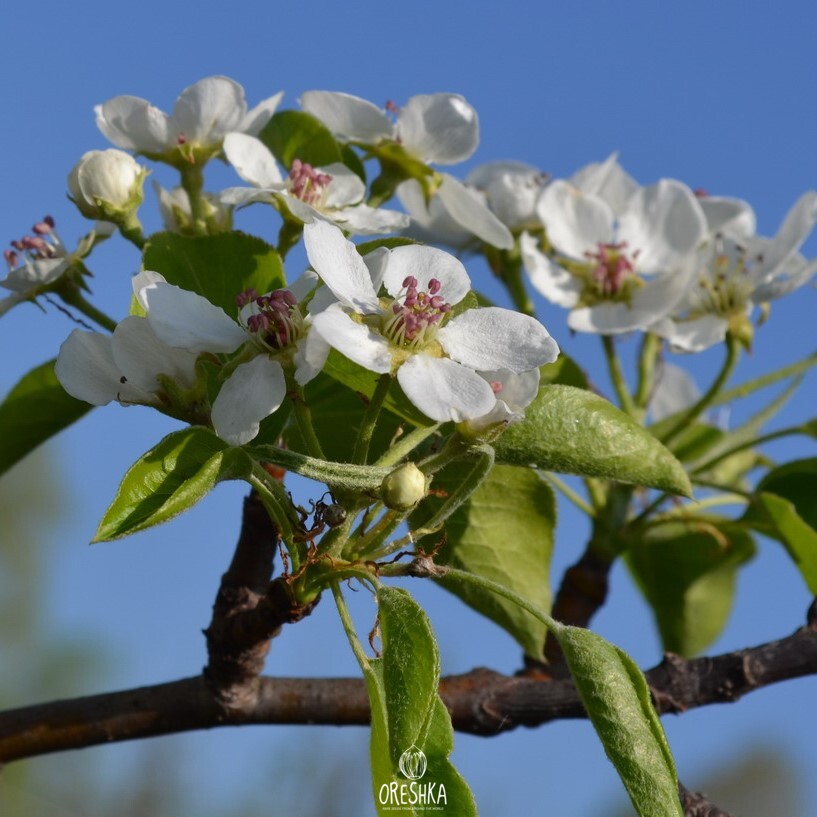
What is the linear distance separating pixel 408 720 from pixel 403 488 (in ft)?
0.71

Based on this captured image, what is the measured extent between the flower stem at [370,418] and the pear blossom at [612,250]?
84 cm

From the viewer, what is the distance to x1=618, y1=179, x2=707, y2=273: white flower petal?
2096 millimetres

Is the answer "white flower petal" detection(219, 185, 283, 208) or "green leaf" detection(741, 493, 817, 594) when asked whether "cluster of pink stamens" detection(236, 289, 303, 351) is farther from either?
"green leaf" detection(741, 493, 817, 594)

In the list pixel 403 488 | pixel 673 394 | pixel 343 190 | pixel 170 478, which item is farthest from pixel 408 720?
pixel 673 394

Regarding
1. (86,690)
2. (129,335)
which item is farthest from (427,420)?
(86,690)

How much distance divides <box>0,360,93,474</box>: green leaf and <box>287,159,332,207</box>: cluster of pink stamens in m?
0.43

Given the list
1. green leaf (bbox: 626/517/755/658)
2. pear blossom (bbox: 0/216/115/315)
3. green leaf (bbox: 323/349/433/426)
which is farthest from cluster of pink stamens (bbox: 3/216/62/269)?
green leaf (bbox: 626/517/755/658)

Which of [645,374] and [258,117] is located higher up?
[258,117]

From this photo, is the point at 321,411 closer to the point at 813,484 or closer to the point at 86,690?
the point at 813,484

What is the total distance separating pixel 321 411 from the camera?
150 centimetres

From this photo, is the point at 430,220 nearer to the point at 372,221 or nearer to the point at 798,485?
the point at 372,221

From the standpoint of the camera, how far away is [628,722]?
1.19 m

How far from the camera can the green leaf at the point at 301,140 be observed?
177 cm

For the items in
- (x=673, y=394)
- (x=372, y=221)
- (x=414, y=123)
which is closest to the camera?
(x=372, y=221)
